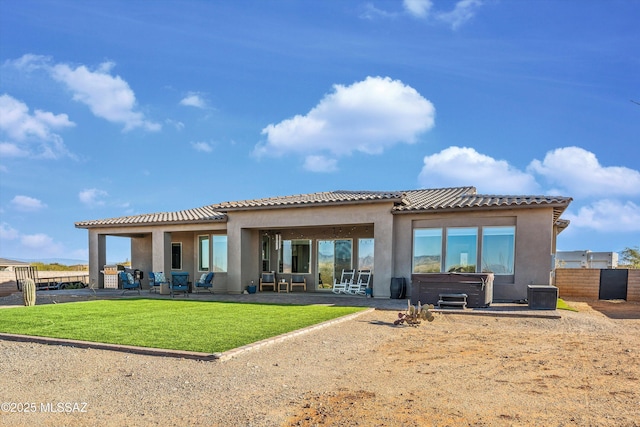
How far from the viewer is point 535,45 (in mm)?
12680

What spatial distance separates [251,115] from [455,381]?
467 inches

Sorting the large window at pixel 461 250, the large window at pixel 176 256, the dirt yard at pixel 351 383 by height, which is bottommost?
the large window at pixel 176 256

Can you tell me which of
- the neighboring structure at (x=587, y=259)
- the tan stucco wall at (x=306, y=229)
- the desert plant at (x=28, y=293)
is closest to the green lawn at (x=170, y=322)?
the desert plant at (x=28, y=293)

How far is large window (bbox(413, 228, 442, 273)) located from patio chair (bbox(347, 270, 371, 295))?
270 cm

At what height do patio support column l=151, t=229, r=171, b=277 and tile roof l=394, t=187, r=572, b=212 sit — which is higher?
tile roof l=394, t=187, r=572, b=212

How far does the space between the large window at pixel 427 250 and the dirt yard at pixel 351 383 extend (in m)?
6.75

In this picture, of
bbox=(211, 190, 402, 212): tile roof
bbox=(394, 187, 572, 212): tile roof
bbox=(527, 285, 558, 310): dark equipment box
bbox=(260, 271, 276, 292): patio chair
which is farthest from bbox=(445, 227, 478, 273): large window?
bbox=(260, 271, 276, 292): patio chair

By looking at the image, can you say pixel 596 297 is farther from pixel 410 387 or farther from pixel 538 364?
pixel 410 387

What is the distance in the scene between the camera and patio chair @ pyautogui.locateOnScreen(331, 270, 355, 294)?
692 inches

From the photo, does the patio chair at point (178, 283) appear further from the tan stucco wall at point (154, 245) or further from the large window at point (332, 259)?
the large window at point (332, 259)

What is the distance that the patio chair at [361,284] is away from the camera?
1712cm

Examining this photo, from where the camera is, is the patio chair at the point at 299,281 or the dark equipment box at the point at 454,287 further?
the patio chair at the point at 299,281

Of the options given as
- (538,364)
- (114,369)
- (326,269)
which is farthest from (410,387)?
(326,269)

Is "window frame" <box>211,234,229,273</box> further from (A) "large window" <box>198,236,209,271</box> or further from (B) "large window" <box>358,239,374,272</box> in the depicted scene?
(B) "large window" <box>358,239,374,272</box>
